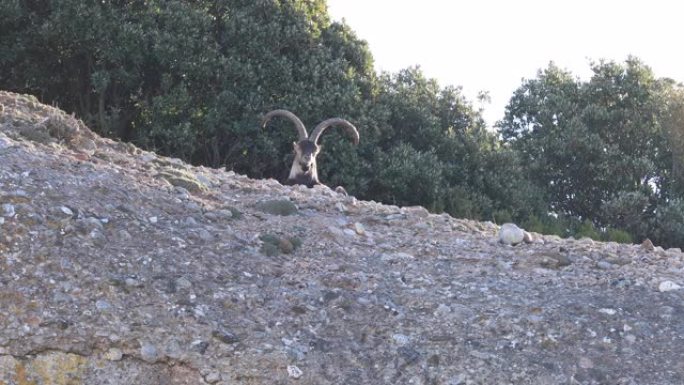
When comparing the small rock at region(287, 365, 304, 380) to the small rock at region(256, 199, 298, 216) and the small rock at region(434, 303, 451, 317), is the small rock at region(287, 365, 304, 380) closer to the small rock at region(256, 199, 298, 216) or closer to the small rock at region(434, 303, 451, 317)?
the small rock at region(434, 303, 451, 317)

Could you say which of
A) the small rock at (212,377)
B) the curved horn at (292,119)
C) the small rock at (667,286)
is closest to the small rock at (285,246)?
the small rock at (212,377)

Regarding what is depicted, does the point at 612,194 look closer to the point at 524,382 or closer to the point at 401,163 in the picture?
the point at 401,163

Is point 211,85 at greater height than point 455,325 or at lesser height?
greater

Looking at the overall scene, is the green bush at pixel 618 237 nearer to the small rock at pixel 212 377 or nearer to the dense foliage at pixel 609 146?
the dense foliage at pixel 609 146

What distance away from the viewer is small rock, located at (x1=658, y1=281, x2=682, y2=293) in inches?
288

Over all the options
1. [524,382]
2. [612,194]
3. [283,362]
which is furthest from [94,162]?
[612,194]

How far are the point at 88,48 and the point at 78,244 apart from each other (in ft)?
27.7

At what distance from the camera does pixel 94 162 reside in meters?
8.62

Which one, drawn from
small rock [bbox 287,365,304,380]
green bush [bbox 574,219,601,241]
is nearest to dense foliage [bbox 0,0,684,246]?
green bush [bbox 574,219,601,241]

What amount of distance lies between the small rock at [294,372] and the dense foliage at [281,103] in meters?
8.55

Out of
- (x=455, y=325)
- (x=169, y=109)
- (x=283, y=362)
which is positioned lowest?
(x=283, y=362)

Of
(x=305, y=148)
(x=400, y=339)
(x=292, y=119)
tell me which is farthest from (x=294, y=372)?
(x=292, y=119)

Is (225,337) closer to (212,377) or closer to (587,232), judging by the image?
(212,377)

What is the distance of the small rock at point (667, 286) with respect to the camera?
288 inches
